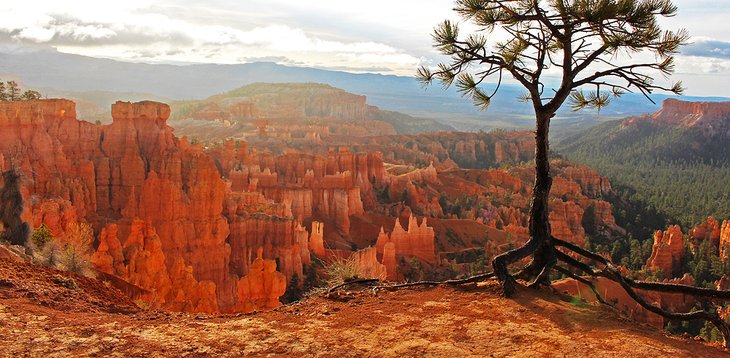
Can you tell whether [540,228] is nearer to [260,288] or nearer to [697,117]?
[260,288]

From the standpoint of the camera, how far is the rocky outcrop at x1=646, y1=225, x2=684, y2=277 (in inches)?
1476

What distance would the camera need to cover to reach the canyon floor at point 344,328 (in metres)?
6.21

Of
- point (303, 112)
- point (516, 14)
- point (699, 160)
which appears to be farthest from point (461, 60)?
point (303, 112)

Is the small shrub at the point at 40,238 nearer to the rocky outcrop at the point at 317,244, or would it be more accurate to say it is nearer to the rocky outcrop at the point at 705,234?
the rocky outcrop at the point at 317,244

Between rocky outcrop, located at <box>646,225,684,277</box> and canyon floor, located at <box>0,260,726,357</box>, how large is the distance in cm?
3239

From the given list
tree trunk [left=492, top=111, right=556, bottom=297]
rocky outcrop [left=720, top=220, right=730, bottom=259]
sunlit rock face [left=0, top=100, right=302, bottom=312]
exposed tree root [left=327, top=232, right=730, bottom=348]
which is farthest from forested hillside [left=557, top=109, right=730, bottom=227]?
exposed tree root [left=327, top=232, right=730, bottom=348]

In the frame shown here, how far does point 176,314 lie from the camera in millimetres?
7734

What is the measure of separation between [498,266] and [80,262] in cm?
833

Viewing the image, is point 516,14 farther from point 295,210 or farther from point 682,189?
point 682,189

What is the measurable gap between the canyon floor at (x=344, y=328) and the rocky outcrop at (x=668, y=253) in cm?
3239

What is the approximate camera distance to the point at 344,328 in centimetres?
684

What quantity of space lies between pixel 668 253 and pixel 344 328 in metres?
35.6

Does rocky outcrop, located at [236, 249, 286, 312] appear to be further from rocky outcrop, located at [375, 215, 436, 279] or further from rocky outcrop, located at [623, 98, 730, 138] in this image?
rocky outcrop, located at [623, 98, 730, 138]

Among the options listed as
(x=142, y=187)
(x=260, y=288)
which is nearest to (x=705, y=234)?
(x=260, y=288)
